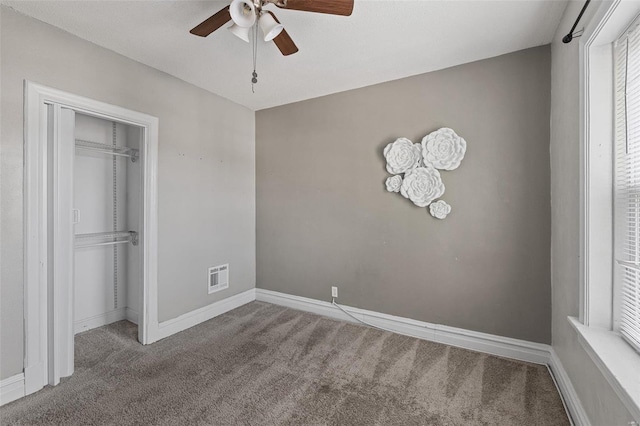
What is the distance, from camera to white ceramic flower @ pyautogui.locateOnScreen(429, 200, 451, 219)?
2518mm

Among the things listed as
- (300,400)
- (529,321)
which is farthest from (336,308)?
(529,321)

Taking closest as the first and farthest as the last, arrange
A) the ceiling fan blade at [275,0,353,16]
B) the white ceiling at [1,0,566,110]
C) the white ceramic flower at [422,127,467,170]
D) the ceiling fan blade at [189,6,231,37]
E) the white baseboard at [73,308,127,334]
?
the ceiling fan blade at [275,0,353,16], the ceiling fan blade at [189,6,231,37], the white ceiling at [1,0,566,110], the white ceramic flower at [422,127,467,170], the white baseboard at [73,308,127,334]

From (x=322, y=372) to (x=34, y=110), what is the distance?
108 inches

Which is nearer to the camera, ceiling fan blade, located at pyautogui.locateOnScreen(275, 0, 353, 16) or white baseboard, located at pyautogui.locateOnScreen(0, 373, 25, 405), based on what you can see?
ceiling fan blade, located at pyautogui.locateOnScreen(275, 0, 353, 16)

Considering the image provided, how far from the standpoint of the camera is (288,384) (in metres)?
1.98

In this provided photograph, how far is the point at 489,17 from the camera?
1.87 metres

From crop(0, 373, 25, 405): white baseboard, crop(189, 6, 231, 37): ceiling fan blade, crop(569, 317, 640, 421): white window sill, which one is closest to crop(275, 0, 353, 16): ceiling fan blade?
crop(189, 6, 231, 37): ceiling fan blade

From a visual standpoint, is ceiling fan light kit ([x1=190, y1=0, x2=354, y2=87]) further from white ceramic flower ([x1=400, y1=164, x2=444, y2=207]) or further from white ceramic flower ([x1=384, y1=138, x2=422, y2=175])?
white ceramic flower ([x1=400, y1=164, x2=444, y2=207])

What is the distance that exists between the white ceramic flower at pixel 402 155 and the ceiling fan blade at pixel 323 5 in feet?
4.72

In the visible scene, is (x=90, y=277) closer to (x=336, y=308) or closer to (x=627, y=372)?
(x=336, y=308)

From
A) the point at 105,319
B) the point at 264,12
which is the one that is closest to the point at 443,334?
the point at 264,12

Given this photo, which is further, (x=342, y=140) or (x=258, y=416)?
(x=342, y=140)

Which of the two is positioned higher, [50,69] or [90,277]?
[50,69]

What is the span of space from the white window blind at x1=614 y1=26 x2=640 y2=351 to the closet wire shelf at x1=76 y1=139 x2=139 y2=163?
3.79 m
